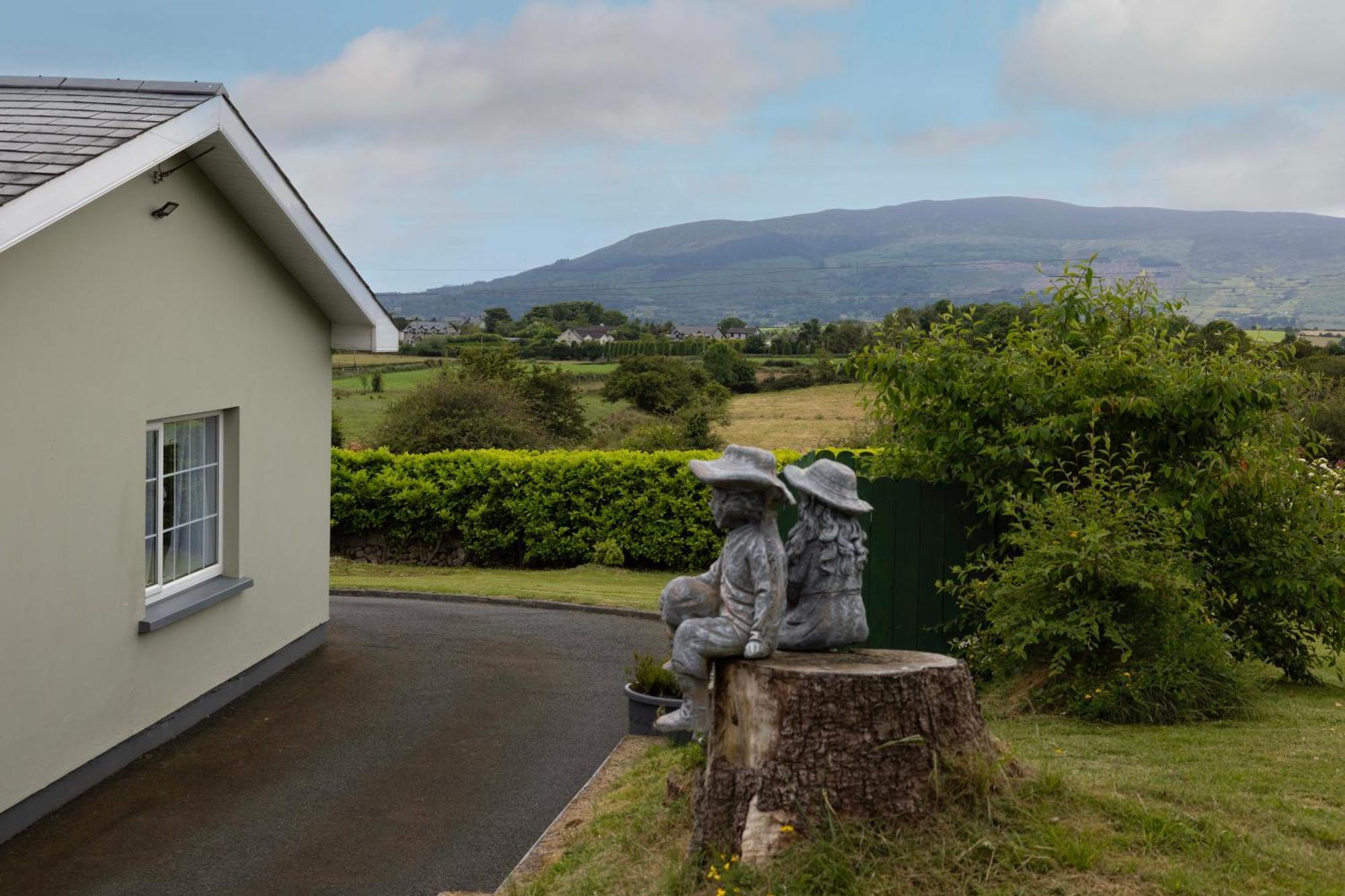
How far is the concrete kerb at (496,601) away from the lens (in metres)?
16.3

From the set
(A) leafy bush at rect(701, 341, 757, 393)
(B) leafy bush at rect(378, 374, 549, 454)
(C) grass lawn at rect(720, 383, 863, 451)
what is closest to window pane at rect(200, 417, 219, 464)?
(B) leafy bush at rect(378, 374, 549, 454)

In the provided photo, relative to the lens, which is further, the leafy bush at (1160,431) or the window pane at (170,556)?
the window pane at (170,556)

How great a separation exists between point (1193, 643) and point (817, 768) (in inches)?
170

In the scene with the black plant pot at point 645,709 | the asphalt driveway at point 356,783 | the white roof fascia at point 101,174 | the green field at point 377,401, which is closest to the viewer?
the white roof fascia at point 101,174

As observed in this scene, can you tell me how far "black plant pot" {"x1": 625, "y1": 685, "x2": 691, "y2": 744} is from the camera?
9.40 metres

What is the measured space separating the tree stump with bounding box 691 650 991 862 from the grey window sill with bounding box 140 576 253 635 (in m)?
5.74

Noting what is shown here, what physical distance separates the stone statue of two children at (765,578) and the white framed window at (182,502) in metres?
5.70

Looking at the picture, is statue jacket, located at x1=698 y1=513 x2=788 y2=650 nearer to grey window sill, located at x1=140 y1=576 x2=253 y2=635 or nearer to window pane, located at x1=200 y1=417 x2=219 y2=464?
grey window sill, located at x1=140 y1=576 x2=253 y2=635

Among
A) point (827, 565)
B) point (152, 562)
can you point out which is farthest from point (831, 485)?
point (152, 562)

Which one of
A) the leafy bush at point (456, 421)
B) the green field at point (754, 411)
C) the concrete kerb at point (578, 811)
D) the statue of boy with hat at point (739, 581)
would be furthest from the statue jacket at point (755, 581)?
the green field at point (754, 411)

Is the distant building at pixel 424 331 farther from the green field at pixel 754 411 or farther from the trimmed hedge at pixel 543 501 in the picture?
the trimmed hedge at pixel 543 501

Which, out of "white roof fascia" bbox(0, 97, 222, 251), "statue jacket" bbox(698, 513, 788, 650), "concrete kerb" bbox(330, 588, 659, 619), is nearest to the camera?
"statue jacket" bbox(698, 513, 788, 650)

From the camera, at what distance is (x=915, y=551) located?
34.5ft

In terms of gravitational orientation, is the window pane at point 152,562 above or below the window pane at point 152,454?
below
